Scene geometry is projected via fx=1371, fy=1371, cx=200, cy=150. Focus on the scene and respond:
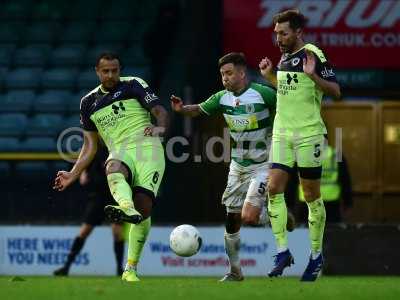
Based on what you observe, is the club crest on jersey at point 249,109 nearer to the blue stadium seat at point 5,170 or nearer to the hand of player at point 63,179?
the hand of player at point 63,179

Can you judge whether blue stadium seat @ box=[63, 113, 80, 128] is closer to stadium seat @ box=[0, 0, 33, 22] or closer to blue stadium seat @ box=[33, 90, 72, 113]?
blue stadium seat @ box=[33, 90, 72, 113]

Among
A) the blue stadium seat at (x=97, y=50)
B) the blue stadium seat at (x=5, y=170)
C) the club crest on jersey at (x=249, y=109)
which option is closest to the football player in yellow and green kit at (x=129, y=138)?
the club crest on jersey at (x=249, y=109)

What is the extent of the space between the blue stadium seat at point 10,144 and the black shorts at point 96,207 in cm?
289

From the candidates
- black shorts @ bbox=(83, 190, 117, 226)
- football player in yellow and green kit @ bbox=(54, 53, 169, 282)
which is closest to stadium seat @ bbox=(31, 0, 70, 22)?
black shorts @ bbox=(83, 190, 117, 226)

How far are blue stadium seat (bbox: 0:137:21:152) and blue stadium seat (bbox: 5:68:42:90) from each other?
4.66 ft

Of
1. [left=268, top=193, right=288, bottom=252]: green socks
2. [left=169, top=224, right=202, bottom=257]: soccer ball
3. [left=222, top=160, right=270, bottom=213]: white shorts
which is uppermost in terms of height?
[left=222, top=160, right=270, bottom=213]: white shorts

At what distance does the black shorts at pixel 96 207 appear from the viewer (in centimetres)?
1577

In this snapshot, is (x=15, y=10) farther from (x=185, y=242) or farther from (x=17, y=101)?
(x=185, y=242)

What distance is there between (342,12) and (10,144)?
5080mm

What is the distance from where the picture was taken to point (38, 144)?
61.5ft

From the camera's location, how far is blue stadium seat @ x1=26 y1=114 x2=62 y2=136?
19016 mm

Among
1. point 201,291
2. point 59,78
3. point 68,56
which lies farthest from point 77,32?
point 201,291

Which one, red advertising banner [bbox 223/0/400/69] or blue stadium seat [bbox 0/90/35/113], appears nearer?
red advertising banner [bbox 223/0/400/69]

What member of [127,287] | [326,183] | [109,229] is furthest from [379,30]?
[127,287]
